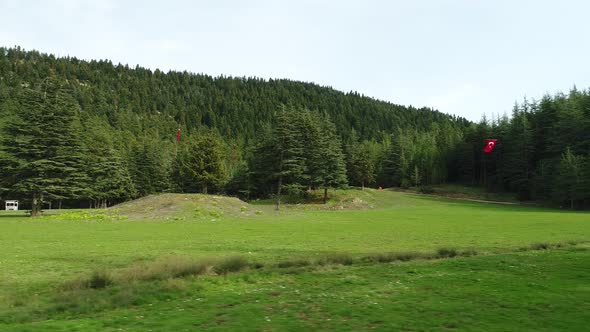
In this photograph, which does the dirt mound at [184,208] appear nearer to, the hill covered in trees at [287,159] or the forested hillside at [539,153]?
the hill covered in trees at [287,159]

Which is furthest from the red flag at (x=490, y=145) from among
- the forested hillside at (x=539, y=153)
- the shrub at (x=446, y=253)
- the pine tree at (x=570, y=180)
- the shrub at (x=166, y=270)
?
Result: the shrub at (x=166, y=270)

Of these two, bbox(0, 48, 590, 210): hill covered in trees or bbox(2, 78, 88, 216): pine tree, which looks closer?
bbox(2, 78, 88, 216): pine tree

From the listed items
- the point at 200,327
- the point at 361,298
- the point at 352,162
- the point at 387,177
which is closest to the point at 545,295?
the point at 361,298

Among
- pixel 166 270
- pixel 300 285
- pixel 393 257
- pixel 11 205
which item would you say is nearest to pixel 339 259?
pixel 393 257

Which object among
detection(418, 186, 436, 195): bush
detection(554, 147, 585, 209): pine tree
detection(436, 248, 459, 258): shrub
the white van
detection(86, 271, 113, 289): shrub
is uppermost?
detection(554, 147, 585, 209): pine tree

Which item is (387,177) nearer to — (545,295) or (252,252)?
(252,252)

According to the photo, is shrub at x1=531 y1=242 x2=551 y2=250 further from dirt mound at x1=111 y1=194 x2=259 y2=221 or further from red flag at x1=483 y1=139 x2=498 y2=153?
red flag at x1=483 y1=139 x2=498 y2=153

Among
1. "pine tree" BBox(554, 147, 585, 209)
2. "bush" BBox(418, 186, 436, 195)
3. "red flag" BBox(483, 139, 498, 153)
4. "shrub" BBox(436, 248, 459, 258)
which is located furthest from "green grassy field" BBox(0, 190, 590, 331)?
"red flag" BBox(483, 139, 498, 153)

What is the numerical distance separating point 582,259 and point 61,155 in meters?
51.1

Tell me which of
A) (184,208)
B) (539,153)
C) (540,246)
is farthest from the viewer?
(539,153)

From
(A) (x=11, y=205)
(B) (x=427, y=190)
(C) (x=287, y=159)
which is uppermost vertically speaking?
(C) (x=287, y=159)

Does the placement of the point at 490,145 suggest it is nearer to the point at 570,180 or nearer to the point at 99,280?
the point at 570,180

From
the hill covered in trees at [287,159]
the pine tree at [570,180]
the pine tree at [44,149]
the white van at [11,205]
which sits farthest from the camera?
the white van at [11,205]

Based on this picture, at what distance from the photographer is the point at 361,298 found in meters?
11.7
